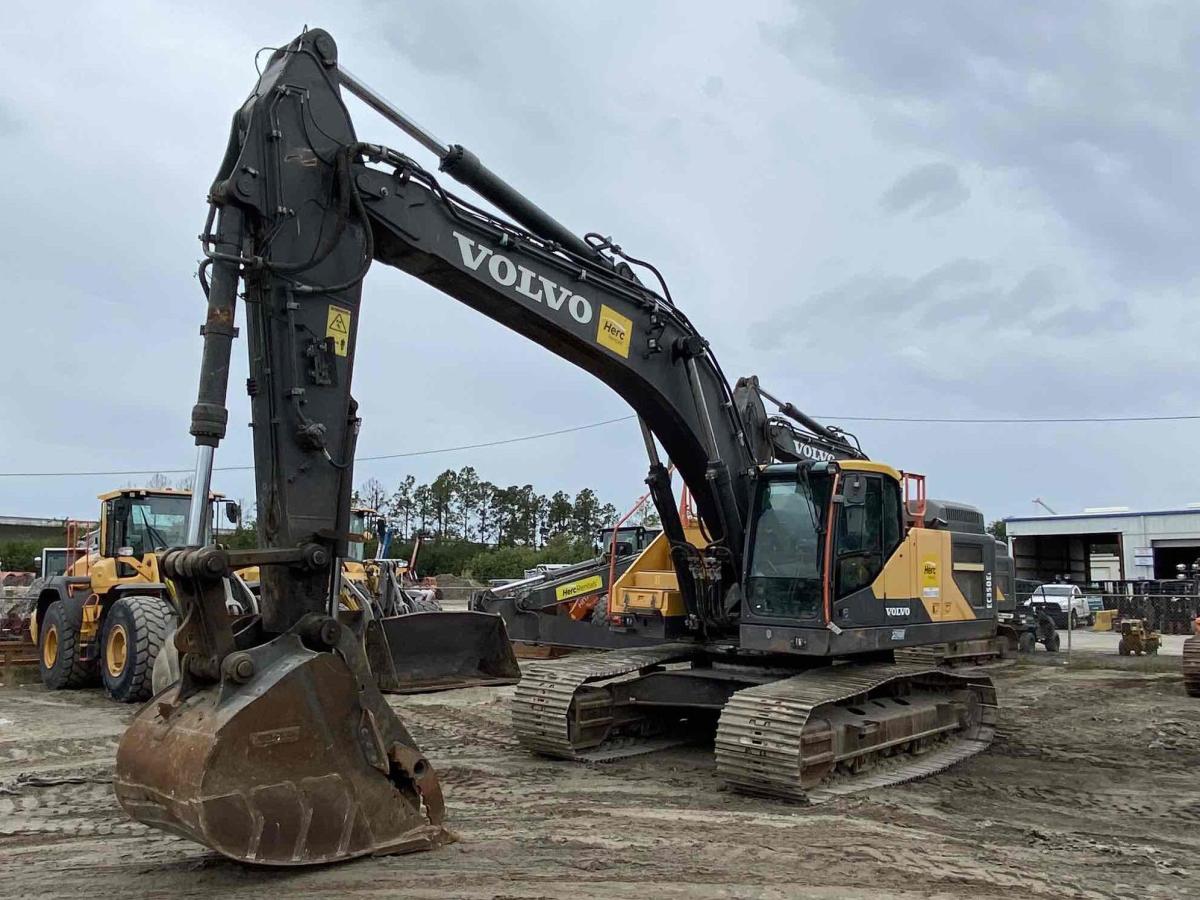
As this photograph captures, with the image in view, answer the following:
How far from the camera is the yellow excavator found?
11.5 m

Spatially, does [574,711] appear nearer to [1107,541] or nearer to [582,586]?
[582,586]

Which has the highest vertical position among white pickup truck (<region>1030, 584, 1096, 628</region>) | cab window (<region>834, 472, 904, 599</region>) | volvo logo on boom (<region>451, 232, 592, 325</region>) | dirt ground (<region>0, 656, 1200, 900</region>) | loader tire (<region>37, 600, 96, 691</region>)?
volvo logo on boom (<region>451, 232, 592, 325</region>)

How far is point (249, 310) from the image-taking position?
5.57 m

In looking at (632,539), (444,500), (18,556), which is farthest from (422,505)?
(632,539)

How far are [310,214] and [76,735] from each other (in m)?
6.45

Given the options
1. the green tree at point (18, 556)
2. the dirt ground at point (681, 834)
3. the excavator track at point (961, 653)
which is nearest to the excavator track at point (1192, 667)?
the excavator track at point (961, 653)

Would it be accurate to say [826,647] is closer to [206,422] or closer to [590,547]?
[206,422]

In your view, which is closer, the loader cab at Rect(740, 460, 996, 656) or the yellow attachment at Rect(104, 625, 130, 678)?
the loader cab at Rect(740, 460, 996, 656)

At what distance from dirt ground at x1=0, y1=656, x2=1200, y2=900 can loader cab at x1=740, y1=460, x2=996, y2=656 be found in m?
1.16

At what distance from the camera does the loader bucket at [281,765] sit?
4430 mm

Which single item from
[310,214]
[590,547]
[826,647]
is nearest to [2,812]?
[310,214]

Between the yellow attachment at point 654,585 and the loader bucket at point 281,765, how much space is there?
14.0 ft

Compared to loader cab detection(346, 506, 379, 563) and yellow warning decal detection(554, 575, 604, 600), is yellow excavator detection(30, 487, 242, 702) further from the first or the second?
yellow warning decal detection(554, 575, 604, 600)

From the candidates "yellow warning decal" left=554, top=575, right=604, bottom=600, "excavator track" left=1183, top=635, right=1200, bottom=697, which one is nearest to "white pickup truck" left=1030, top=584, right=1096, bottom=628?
"excavator track" left=1183, top=635, right=1200, bottom=697
